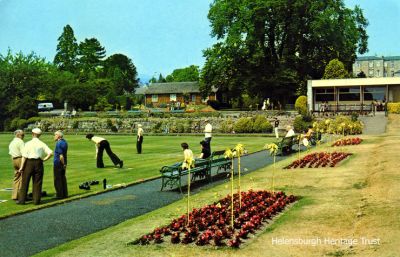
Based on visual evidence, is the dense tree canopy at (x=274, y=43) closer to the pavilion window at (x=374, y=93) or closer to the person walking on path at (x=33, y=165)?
the pavilion window at (x=374, y=93)

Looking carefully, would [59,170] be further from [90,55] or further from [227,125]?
[90,55]

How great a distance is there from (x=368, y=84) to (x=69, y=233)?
5204 cm

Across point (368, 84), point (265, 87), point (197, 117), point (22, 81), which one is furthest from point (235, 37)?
point (22, 81)

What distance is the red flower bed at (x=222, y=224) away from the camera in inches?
381

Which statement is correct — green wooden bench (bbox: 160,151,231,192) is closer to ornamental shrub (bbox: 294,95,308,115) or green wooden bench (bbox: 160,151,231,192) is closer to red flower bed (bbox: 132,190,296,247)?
red flower bed (bbox: 132,190,296,247)

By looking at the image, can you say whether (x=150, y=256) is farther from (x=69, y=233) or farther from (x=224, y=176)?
(x=224, y=176)

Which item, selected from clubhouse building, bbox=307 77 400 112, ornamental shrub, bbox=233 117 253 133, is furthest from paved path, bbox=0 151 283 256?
clubhouse building, bbox=307 77 400 112

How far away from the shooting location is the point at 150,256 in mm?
8883

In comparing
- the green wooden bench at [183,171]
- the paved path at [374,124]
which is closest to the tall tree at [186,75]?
the paved path at [374,124]

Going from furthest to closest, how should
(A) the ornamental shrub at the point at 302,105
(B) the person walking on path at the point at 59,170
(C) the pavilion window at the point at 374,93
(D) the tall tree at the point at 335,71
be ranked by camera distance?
(D) the tall tree at the point at 335,71 → (C) the pavilion window at the point at 374,93 → (A) the ornamental shrub at the point at 302,105 → (B) the person walking on path at the point at 59,170

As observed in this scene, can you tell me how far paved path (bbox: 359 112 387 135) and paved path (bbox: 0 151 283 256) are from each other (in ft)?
77.0

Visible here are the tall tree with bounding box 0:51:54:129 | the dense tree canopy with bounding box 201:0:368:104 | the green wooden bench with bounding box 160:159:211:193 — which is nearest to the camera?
the green wooden bench with bounding box 160:159:211:193

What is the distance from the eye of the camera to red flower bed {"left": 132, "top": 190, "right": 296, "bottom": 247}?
9.68 meters

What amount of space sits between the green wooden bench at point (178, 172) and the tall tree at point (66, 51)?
105450 millimetres
